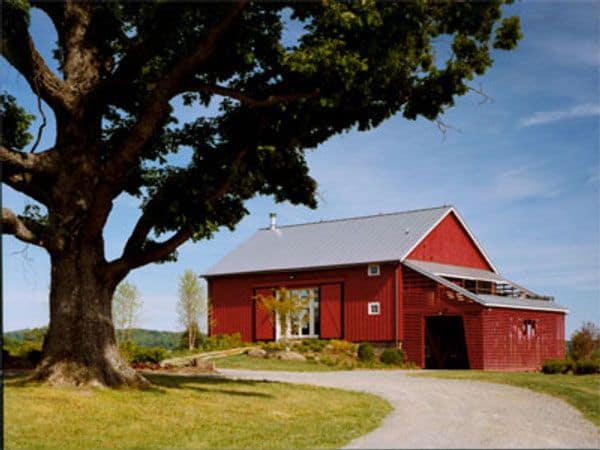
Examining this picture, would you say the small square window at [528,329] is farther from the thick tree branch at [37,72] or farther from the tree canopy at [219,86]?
the thick tree branch at [37,72]

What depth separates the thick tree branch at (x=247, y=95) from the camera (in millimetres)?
16453

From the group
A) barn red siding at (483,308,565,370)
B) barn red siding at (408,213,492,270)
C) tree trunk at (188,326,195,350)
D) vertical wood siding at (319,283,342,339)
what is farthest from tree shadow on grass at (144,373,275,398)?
tree trunk at (188,326,195,350)

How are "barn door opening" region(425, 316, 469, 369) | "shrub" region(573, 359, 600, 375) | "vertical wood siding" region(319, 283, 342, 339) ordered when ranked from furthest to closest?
"vertical wood siding" region(319, 283, 342, 339), "barn door opening" region(425, 316, 469, 369), "shrub" region(573, 359, 600, 375)

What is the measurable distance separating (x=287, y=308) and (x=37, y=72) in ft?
74.6

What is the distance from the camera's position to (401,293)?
35.8 metres

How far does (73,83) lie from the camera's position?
1800 cm

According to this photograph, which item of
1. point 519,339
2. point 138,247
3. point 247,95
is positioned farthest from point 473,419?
point 519,339

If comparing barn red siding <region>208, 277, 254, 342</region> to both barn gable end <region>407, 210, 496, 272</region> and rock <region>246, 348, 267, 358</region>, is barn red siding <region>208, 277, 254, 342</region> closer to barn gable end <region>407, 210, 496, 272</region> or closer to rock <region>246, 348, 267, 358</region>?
rock <region>246, 348, 267, 358</region>

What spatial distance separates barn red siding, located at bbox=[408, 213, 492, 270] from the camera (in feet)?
124

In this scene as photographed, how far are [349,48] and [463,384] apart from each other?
10.7m

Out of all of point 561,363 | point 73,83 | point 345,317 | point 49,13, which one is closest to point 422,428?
point 73,83

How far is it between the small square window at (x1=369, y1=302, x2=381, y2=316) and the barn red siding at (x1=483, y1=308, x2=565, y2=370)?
234 inches

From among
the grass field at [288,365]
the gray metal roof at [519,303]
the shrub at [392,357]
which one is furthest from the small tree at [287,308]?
the gray metal roof at [519,303]

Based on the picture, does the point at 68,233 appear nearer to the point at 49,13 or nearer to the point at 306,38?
the point at 49,13
